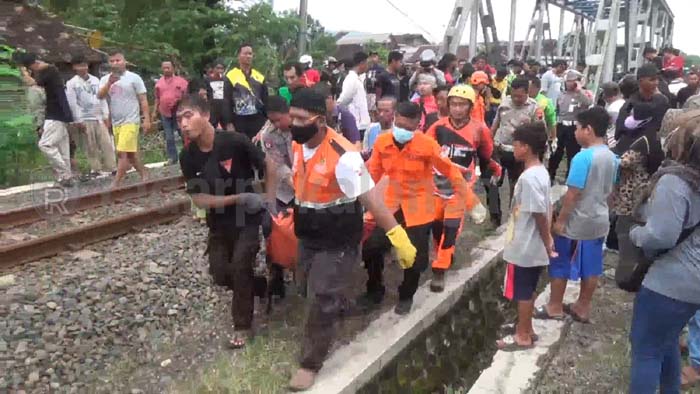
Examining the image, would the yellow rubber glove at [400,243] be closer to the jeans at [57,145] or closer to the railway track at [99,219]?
the railway track at [99,219]

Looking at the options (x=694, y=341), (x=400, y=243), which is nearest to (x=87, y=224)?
(x=400, y=243)

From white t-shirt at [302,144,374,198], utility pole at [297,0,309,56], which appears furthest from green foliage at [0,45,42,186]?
white t-shirt at [302,144,374,198]

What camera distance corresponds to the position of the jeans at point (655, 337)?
3055 millimetres

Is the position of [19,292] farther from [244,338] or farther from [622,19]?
[622,19]

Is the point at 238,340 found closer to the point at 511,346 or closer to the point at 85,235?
the point at 511,346

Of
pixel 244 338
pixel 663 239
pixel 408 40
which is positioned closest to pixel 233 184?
pixel 244 338

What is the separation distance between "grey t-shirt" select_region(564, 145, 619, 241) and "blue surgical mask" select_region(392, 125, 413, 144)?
47.3 inches

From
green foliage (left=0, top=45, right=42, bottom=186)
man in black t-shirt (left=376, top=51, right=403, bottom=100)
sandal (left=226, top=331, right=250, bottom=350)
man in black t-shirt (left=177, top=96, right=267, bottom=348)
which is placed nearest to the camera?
man in black t-shirt (left=177, top=96, right=267, bottom=348)

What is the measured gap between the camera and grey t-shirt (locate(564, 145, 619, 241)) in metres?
4.49

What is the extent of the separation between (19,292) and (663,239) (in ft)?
15.8

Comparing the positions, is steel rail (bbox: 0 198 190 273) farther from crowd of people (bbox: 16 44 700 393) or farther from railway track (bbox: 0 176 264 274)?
crowd of people (bbox: 16 44 700 393)

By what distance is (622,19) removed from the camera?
19.7 metres

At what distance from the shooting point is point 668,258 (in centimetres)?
302

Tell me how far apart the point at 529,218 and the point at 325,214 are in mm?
1463
